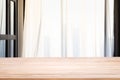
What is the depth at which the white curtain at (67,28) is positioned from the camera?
2125mm

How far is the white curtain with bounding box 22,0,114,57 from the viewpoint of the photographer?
212cm

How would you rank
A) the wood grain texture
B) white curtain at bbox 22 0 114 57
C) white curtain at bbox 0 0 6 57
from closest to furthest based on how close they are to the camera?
the wood grain texture, white curtain at bbox 0 0 6 57, white curtain at bbox 22 0 114 57

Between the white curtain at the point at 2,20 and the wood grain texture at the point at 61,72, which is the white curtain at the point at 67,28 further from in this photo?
the wood grain texture at the point at 61,72

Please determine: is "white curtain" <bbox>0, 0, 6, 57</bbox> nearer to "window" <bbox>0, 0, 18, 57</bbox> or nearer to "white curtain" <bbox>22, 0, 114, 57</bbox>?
"window" <bbox>0, 0, 18, 57</bbox>

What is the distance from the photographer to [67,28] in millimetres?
2146

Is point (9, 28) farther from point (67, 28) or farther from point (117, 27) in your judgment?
point (117, 27)

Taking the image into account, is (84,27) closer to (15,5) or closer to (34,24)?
(34,24)

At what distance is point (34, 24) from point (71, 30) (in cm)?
45

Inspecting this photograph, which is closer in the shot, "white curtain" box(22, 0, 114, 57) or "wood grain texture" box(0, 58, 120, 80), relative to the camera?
"wood grain texture" box(0, 58, 120, 80)

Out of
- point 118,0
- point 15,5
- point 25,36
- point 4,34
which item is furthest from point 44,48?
point 118,0

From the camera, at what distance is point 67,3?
2.13 m

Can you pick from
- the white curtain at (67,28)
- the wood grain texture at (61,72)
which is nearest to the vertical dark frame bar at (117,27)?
the white curtain at (67,28)

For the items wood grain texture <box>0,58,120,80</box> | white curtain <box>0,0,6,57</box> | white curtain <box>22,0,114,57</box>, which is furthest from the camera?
white curtain <box>22,0,114,57</box>

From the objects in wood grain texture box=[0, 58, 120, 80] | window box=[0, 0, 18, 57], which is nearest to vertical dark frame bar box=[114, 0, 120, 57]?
window box=[0, 0, 18, 57]
